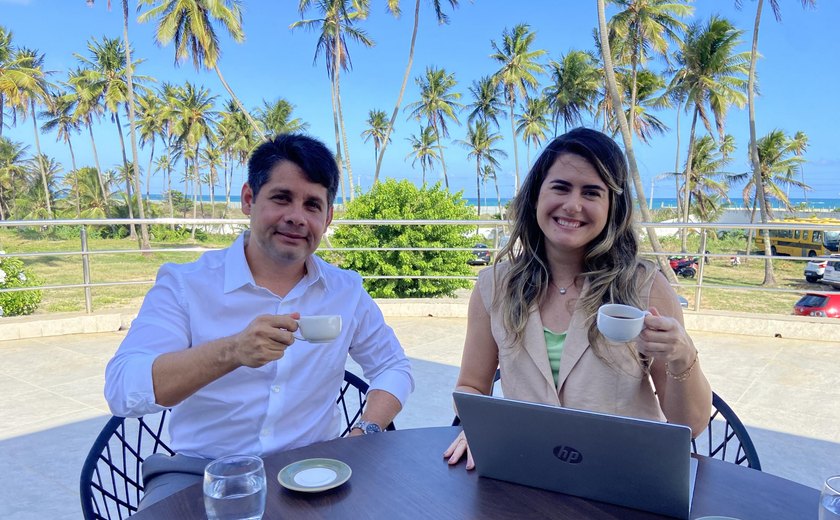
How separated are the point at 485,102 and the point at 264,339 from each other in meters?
33.6

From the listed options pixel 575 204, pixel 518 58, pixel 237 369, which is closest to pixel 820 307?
pixel 575 204

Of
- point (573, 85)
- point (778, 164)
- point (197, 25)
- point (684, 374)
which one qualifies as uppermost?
point (197, 25)

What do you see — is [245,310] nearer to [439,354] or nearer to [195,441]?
[195,441]

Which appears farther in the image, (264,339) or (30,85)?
(30,85)

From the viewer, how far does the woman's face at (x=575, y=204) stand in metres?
1.45

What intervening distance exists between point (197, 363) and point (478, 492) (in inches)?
25.3

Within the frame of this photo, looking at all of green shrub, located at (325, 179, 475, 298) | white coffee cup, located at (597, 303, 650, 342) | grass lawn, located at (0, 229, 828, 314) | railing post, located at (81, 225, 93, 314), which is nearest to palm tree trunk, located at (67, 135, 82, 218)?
grass lawn, located at (0, 229, 828, 314)

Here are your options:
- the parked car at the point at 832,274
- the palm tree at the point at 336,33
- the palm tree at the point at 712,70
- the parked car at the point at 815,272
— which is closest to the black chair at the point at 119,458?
the palm tree at the point at 336,33

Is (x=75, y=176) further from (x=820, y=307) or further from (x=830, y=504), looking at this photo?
(x=830, y=504)

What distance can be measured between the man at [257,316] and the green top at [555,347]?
1.48ft

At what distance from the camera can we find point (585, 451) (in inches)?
35.9

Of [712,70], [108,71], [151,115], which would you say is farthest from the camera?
[151,115]

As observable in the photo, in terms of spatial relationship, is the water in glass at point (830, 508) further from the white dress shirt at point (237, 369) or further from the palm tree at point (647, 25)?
the palm tree at point (647, 25)

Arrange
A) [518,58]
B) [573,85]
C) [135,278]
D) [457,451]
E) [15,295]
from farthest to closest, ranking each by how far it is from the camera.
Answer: [573,85]
[518,58]
[135,278]
[15,295]
[457,451]
